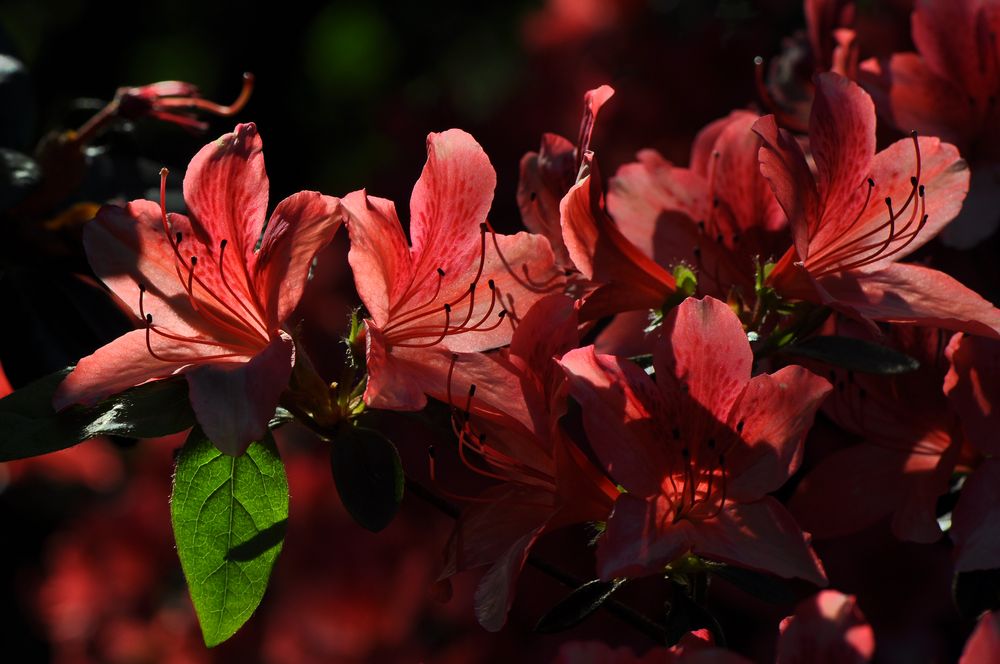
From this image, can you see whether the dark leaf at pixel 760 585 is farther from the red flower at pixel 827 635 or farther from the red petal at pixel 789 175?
the red petal at pixel 789 175

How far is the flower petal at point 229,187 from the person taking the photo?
852 millimetres

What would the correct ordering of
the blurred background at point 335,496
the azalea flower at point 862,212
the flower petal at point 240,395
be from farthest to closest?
the blurred background at point 335,496 → the azalea flower at point 862,212 → the flower petal at point 240,395

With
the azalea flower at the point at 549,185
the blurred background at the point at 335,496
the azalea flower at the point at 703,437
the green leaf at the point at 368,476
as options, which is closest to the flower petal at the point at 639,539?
the azalea flower at the point at 703,437

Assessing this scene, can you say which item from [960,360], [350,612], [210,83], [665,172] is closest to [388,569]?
[350,612]

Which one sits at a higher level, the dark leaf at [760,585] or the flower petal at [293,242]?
the flower petal at [293,242]

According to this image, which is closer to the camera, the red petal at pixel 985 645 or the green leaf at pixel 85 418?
the red petal at pixel 985 645

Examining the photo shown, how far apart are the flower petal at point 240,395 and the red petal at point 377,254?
79mm

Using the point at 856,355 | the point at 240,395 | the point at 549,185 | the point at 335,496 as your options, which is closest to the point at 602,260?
the point at 549,185

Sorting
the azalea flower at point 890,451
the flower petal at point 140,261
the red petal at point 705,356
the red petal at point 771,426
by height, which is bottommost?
the azalea flower at point 890,451

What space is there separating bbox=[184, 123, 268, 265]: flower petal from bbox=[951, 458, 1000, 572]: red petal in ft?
1.78

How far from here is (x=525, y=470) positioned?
2.94 feet

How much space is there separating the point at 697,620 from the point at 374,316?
311 millimetres

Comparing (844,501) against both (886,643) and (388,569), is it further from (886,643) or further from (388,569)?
(388,569)

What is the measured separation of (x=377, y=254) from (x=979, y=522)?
47 cm
